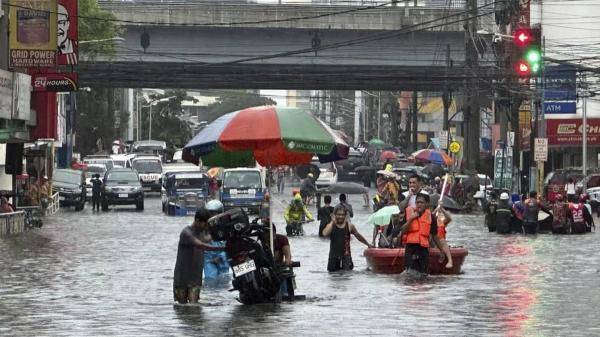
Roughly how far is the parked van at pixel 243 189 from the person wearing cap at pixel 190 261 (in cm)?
3345

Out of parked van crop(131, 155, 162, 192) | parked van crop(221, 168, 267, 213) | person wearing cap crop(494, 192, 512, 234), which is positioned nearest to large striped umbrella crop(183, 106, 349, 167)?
person wearing cap crop(494, 192, 512, 234)

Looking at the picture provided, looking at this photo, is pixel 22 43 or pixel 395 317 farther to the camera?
pixel 22 43

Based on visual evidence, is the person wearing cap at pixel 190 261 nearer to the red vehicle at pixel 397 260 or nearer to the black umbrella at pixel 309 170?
the red vehicle at pixel 397 260

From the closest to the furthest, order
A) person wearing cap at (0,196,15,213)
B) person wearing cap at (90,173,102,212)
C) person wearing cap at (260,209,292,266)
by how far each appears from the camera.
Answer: person wearing cap at (260,209,292,266)
person wearing cap at (0,196,15,213)
person wearing cap at (90,173,102,212)

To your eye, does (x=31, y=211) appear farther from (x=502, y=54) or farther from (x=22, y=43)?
(x=502, y=54)

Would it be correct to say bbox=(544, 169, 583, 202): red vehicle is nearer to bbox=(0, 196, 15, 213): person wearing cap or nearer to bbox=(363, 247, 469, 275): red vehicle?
bbox=(0, 196, 15, 213): person wearing cap

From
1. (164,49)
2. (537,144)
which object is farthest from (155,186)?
(537,144)

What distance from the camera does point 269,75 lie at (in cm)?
6706

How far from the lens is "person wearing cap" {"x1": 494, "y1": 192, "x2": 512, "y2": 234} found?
42188 millimetres

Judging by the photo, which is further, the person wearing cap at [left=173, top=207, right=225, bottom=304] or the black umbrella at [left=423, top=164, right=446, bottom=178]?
the black umbrella at [left=423, top=164, right=446, bottom=178]

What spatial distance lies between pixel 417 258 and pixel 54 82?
81.1ft

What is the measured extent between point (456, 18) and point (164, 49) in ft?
47.4

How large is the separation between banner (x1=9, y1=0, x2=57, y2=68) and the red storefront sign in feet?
97.2

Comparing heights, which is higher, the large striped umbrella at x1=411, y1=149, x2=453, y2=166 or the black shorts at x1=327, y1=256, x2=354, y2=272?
the large striped umbrella at x1=411, y1=149, x2=453, y2=166
